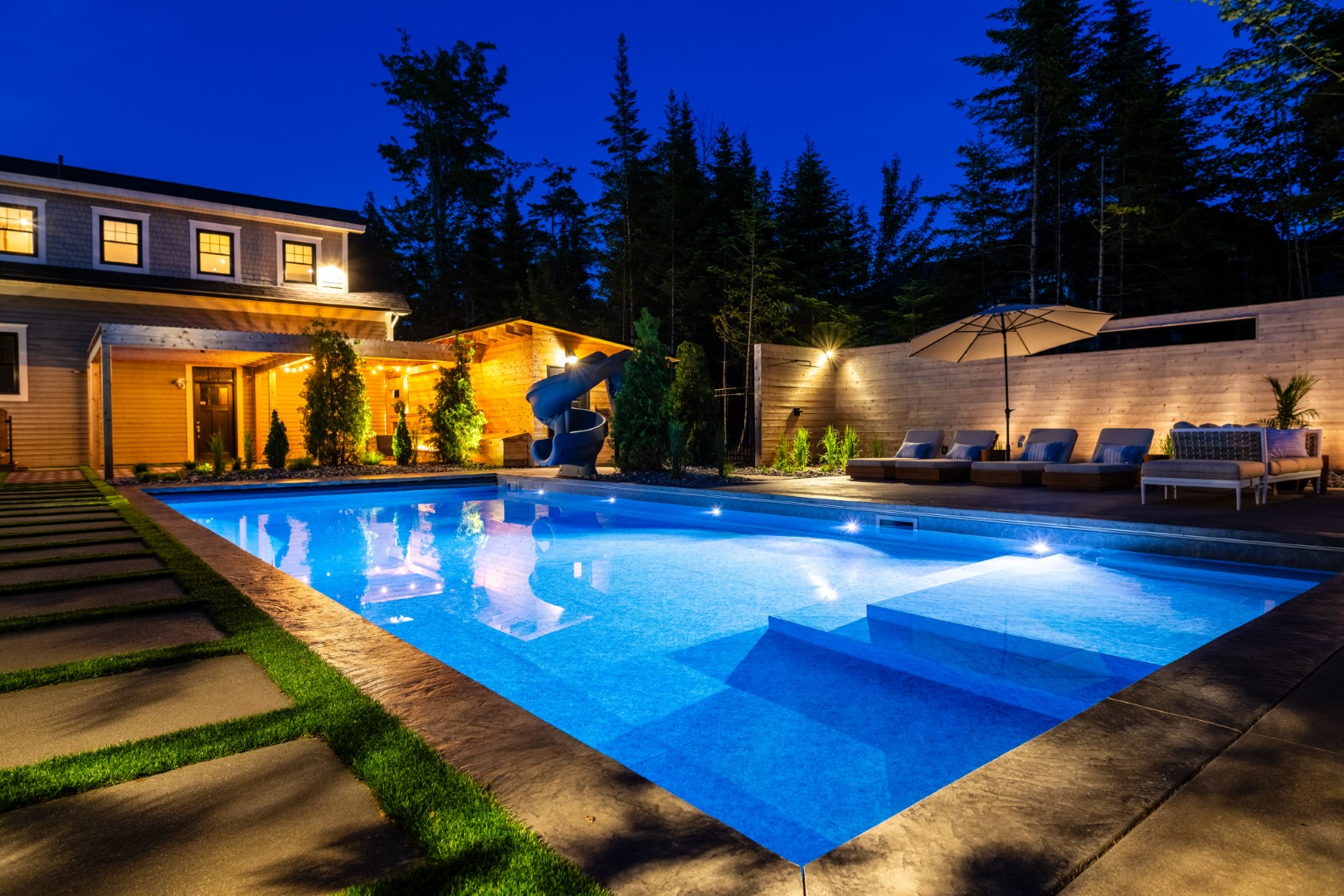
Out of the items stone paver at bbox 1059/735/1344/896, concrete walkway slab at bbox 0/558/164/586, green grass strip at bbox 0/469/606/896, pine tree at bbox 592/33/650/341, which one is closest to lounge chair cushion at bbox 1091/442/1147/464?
stone paver at bbox 1059/735/1344/896

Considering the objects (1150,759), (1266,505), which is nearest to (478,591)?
(1150,759)

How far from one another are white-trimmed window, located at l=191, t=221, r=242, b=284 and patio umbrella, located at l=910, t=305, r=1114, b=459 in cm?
1467

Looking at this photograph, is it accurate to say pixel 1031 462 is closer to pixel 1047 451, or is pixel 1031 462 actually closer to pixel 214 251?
pixel 1047 451

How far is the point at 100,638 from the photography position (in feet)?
9.48

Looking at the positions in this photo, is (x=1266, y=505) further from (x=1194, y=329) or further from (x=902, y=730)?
(x=1194, y=329)

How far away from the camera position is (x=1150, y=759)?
5.44ft

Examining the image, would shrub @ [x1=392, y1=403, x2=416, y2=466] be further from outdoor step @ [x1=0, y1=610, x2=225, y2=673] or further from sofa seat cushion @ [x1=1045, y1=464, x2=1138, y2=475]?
sofa seat cushion @ [x1=1045, y1=464, x2=1138, y2=475]

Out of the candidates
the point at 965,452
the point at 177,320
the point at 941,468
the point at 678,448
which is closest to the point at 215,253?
the point at 177,320

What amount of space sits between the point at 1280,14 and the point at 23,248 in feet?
69.2

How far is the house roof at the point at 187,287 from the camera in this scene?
1320 centimetres

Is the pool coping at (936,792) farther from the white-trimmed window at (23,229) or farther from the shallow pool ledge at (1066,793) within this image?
the white-trimmed window at (23,229)

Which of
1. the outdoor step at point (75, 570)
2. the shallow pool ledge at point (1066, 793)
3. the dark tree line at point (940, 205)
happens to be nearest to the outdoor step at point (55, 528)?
the outdoor step at point (75, 570)

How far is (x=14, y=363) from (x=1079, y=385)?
1935 centimetres

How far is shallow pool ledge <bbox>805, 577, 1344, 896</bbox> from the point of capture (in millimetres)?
1241
